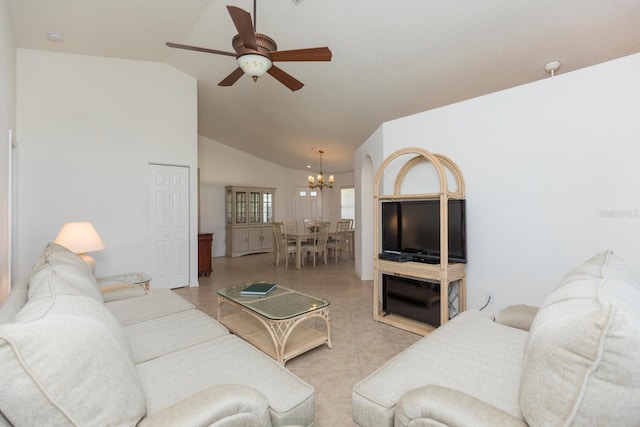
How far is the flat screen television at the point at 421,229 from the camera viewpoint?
290 centimetres

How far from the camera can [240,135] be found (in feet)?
23.8

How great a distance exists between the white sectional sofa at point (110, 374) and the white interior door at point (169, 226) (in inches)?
115

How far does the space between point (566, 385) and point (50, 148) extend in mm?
5224

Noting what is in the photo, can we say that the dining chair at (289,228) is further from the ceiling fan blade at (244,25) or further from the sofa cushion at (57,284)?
the sofa cushion at (57,284)

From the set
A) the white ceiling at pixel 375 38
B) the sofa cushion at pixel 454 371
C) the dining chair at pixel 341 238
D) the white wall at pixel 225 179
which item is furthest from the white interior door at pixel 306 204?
the sofa cushion at pixel 454 371

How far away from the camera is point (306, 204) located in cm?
1003

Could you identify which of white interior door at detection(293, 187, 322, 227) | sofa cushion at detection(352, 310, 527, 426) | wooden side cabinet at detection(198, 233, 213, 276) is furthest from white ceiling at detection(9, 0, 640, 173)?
white interior door at detection(293, 187, 322, 227)

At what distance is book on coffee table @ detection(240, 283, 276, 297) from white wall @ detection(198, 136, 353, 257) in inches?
212

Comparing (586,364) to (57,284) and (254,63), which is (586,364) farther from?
(254,63)

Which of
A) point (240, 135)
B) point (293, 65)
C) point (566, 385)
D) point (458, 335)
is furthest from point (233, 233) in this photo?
point (566, 385)

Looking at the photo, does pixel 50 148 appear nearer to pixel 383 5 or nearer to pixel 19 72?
pixel 19 72

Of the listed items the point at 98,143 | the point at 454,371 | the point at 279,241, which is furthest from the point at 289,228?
the point at 454,371

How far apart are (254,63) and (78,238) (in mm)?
2598

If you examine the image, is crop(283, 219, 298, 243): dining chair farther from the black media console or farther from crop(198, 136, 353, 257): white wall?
the black media console
